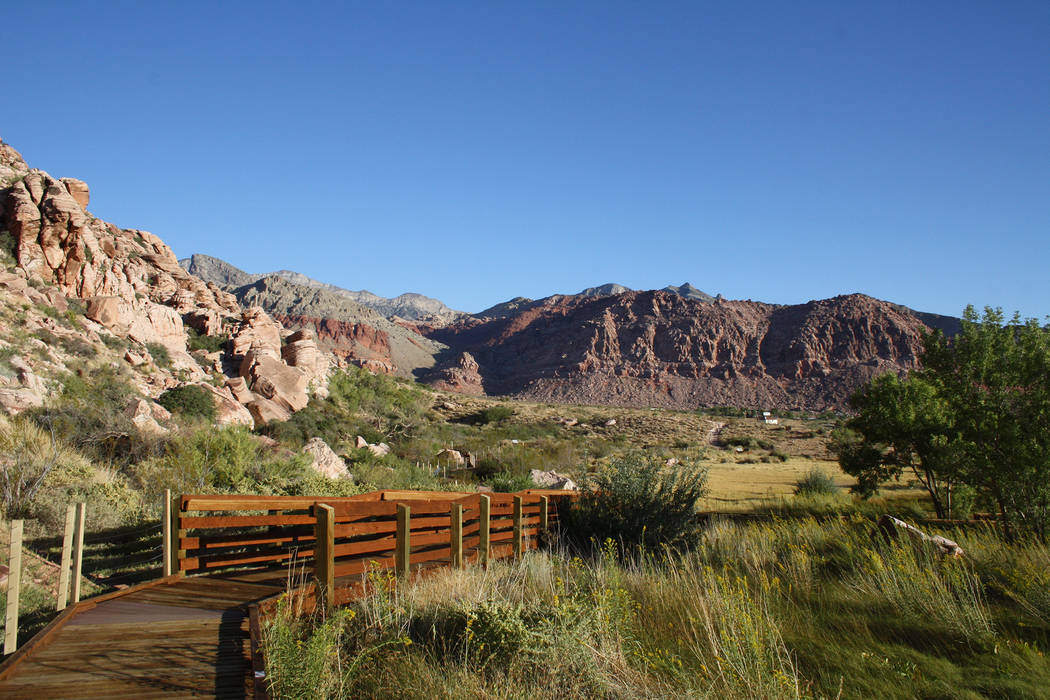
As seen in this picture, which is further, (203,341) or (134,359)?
(203,341)

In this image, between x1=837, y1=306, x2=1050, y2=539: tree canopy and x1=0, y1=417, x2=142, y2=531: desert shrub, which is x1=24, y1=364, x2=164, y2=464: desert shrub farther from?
x1=837, y1=306, x2=1050, y2=539: tree canopy

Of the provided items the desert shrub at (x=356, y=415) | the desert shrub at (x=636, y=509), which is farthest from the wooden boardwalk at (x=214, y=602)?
the desert shrub at (x=356, y=415)

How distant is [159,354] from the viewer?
91.8ft

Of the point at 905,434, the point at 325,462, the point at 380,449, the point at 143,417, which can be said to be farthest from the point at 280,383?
the point at 905,434

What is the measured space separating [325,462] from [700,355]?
286ft

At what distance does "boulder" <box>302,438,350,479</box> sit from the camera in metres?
19.7

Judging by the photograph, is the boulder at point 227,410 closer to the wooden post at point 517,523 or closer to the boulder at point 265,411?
the boulder at point 265,411

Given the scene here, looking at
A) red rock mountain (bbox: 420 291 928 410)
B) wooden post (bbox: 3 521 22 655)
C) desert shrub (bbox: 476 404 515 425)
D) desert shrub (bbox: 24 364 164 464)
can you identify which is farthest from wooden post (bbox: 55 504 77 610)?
red rock mountain (bbox: 420 291 928 410)

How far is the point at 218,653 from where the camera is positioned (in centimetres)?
475

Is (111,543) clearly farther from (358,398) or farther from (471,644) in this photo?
(358,398)

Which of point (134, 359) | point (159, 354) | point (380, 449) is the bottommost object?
point (380, 449)

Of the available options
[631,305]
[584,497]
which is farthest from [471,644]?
[631,305]

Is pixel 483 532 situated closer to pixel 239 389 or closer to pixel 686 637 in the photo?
pixel 686 637

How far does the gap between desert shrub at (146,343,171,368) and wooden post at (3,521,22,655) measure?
23.5 m
